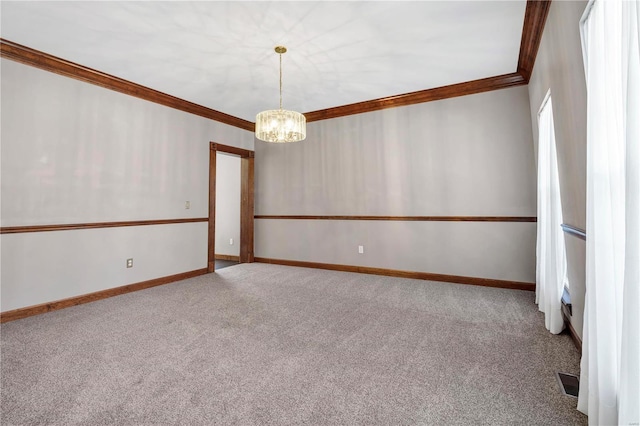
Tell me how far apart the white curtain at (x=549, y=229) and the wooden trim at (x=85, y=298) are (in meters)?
4.21

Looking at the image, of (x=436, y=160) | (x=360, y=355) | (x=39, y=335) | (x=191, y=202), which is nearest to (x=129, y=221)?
(x=191, y=202)

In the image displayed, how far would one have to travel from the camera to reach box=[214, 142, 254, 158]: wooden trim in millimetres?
4699

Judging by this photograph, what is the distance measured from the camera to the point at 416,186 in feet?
13.5

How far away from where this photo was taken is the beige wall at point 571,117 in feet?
5.34

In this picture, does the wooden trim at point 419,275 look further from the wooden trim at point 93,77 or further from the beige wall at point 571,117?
the wooden trim at point 93,77

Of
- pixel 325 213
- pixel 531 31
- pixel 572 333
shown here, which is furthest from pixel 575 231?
pixel 325 213

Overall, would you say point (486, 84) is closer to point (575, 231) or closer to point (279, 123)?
point (575, 231)

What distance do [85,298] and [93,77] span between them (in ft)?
7.95

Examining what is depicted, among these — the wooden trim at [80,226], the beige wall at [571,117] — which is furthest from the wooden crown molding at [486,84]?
the wooden trim at [80,226]

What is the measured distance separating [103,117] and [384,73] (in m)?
3.28

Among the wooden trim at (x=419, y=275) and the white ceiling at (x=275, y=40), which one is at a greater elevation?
the white ceiling at (x=275, y=40)

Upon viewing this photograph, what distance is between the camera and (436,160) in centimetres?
399

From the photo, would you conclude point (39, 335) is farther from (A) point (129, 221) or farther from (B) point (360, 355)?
(B) point (360, 355)

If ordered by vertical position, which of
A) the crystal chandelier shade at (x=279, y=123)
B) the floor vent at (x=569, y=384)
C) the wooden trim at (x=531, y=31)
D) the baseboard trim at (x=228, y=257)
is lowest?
the floor vent at (x=569, y=384)
